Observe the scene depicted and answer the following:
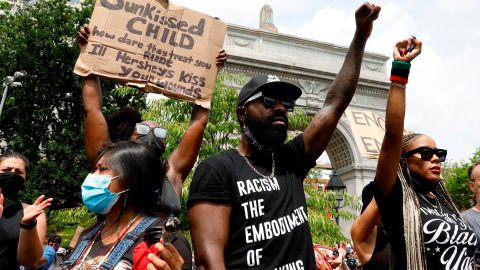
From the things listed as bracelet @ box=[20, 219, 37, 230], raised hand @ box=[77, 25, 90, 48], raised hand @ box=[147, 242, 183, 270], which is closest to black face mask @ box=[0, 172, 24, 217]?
bracelet @ box=[20, 219, 37, 230]

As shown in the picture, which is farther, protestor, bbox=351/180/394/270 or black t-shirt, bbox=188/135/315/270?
protestor, bbox=351/180/394/270

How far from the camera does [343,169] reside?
75.2 ft

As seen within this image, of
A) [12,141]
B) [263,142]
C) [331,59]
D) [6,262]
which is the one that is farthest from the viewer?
[331,59]

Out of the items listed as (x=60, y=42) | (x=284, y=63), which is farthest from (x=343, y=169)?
(x=60, y=42)

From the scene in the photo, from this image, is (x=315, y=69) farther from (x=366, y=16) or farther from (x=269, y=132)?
(x=269, y=132)

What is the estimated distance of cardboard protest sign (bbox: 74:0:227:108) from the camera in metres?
3.19

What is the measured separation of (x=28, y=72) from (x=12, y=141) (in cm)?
320

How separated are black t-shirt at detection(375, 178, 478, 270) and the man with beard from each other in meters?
0.52

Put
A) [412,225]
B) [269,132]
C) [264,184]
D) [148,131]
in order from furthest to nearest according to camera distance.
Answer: [148,131], [412,225], [269,132], [264,184]

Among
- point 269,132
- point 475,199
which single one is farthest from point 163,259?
point 475,199

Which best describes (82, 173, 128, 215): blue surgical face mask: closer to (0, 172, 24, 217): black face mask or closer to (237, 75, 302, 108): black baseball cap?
(237, 75, 302, 108): black baseball cap

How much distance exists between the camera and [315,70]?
21094 mm

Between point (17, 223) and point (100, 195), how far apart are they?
157 centimetres

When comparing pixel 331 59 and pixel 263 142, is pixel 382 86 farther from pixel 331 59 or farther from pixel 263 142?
pixel 263 142
